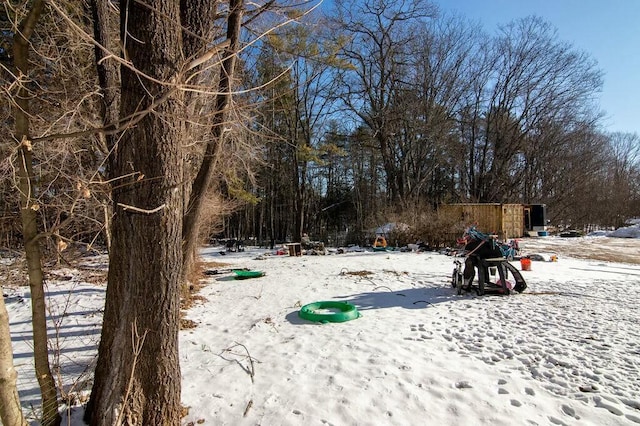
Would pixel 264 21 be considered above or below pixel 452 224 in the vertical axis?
above

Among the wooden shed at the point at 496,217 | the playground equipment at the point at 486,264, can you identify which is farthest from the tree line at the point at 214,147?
the playground equipment at the point at 486,264

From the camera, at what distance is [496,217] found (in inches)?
810

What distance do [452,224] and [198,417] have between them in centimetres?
1494

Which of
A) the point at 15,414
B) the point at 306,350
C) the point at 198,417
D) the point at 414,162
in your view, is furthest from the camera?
the point at 414,162

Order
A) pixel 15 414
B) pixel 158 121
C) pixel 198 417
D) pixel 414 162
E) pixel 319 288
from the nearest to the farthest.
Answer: pixel 15 414 < pixel 158 121 < pixel 198 417 < pixel 319 288 < pixel 414 162

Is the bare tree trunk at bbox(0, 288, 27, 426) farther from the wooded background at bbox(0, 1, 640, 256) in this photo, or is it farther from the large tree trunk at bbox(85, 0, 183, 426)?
the wooded background at bbox(0, 1, 640, 256)

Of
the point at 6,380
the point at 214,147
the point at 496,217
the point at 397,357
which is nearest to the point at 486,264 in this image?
the point at 397,357

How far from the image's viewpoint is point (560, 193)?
30.5 meters

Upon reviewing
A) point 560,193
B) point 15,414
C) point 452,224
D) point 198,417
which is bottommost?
point 198,417

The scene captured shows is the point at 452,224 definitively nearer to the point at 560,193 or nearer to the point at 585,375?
the point at 585,375

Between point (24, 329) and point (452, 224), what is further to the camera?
point (452, 224)

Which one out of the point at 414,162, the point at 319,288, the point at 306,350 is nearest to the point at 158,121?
the point at 306,350

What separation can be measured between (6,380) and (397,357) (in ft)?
10.7

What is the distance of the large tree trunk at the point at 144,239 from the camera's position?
2.21 meters
